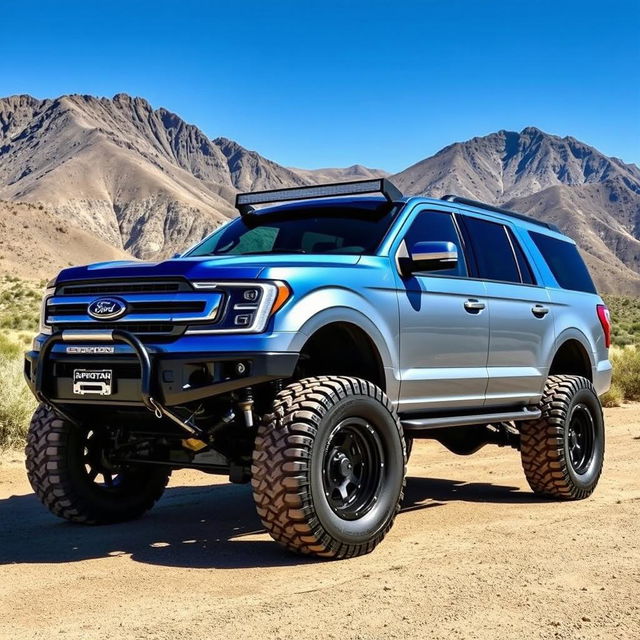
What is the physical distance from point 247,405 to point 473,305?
91.9 inches

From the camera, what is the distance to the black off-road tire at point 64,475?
20.8ft

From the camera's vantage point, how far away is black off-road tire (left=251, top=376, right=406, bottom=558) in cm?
513

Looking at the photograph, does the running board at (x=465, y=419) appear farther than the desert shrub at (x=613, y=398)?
No

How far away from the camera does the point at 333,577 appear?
4.97 meters

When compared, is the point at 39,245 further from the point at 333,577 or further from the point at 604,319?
the point at 333,577

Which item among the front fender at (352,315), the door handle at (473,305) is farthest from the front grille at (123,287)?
the door handle at (473,305)

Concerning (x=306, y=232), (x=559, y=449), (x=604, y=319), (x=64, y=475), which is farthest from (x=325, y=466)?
(x=604, y=319)

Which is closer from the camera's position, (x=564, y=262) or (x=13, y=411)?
(x=564, y=262)

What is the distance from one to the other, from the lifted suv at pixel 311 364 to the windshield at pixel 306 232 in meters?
0.02

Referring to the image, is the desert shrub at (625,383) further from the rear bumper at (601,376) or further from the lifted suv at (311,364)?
the lifted suv at (311,364)

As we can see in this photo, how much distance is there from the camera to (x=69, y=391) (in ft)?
18.2

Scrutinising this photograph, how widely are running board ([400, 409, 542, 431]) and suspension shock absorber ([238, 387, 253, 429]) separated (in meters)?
1.31

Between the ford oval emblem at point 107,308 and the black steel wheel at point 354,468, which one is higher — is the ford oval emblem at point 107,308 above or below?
above

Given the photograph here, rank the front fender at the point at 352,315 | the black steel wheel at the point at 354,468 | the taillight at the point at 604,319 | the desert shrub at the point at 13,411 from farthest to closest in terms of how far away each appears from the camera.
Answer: the desert shrub at the point at 13,411, the taillight at the point at 604,319, the black steel wheel at the point at 354,468, the front fender at the point at 352,315
